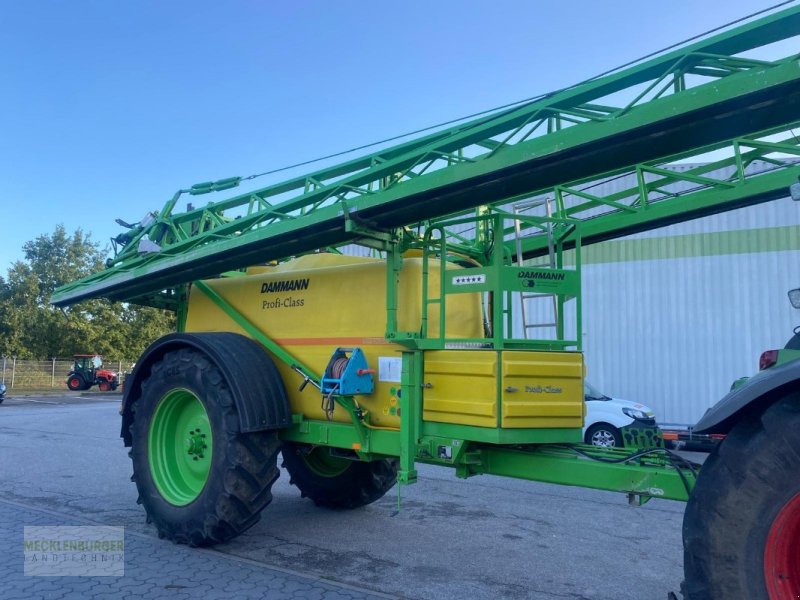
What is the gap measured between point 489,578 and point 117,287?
186 inches

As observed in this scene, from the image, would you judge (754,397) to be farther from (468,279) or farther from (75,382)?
(75,382)

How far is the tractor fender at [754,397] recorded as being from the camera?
2.82 metres

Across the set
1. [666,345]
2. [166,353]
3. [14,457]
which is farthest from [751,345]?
[14,457]

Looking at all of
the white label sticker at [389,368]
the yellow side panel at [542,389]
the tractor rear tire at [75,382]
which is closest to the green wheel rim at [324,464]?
the white label sticker at [389,368]

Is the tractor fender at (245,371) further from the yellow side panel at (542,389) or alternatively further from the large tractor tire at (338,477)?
the yellow side panel at (542,389)

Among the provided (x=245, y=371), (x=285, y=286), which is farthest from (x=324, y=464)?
(x=285, y=286)

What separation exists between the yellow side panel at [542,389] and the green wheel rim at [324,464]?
3.01 m

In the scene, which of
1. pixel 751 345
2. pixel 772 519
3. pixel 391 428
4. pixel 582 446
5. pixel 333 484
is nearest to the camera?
pixel 772 519

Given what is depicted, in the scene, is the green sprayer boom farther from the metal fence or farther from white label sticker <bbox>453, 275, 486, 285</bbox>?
the metal fence

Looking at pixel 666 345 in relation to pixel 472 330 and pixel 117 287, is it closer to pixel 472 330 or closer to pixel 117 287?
pixel 472 330

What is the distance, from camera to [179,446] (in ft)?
20.2

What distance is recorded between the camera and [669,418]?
14.9m

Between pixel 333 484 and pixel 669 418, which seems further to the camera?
pixel 669 418

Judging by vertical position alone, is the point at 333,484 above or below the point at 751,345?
below
